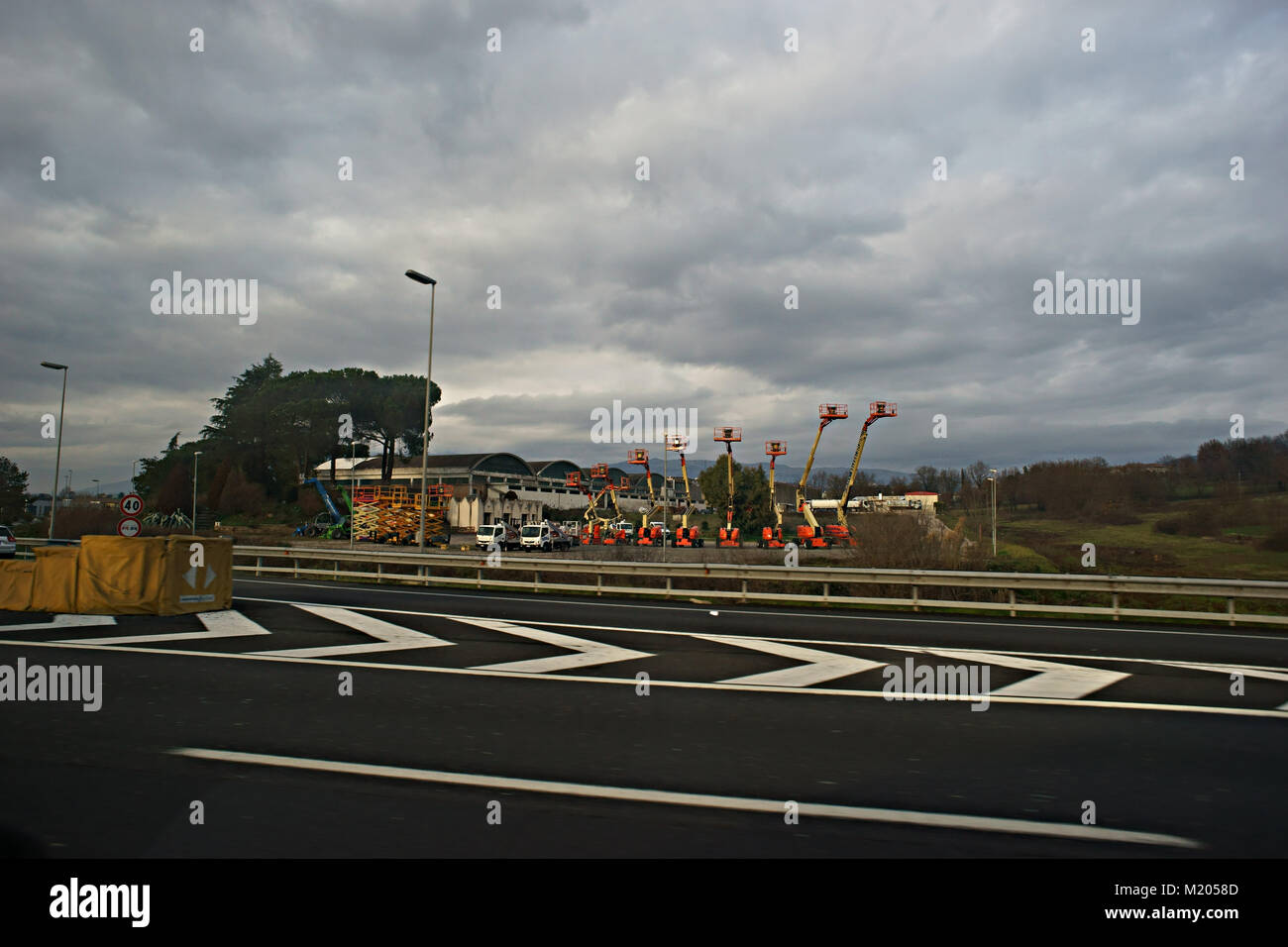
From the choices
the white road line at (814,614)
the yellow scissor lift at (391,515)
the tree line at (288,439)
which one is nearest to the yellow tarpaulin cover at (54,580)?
the white road line at (814,614)

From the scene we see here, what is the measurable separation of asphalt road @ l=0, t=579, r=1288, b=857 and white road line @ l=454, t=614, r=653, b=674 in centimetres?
8

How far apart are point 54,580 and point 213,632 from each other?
4.65m

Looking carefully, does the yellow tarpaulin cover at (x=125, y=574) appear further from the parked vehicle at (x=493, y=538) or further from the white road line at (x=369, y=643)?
the parked vehicle at (x=493, y=538)

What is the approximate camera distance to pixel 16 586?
15.0 m

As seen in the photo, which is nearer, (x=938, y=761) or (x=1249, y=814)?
(x=1249, y=814)

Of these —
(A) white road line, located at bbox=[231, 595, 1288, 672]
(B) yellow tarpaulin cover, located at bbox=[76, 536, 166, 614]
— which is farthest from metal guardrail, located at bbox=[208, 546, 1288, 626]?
(B) yellow tarpaulin cover, located at bbox=[76, 536, 166, 614]

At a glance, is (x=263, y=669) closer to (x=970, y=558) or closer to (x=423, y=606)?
(x=423, y=606)

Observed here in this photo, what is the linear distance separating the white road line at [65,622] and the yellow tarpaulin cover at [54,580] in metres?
0.42

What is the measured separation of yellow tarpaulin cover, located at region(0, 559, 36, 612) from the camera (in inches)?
586

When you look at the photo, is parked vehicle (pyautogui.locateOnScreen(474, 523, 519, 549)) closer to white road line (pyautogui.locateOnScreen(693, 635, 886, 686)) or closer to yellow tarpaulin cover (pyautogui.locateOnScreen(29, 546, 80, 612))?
yellow tarpaulin cover (pyautogui.locateOnScreen(29, 546, 80, 612))

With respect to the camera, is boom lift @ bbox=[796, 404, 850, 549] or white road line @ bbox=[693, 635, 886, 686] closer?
white road line @ bbox=[693, 635, 886, 686]
